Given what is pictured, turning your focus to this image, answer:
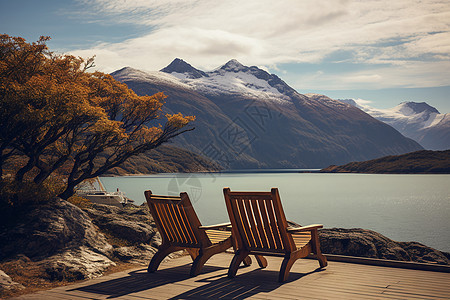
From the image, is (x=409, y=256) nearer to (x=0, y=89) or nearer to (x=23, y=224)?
(x=23, y=224)

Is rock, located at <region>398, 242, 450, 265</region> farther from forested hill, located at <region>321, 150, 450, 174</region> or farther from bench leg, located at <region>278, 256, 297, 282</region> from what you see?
forested hill, located at <region>321, 150, 450, 174</region>

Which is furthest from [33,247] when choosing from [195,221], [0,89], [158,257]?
[0,89]

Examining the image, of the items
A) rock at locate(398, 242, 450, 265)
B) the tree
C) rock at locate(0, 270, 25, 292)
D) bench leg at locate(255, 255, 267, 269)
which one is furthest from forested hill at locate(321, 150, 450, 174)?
rock at locate(0, 270, 25, 292)

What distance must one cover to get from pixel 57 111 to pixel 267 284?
6.10 metres

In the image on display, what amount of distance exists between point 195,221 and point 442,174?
159 meters

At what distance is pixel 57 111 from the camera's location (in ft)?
31.3

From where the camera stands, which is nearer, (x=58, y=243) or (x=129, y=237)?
(x=58, y=243)

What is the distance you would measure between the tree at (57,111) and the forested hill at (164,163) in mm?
136624

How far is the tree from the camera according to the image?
29.7 feet

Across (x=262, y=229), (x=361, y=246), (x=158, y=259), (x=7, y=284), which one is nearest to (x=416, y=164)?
(x=361, y=246)

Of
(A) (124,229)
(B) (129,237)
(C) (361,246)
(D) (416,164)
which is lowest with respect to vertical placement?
(D) (416,164)

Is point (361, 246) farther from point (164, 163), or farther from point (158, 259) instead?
point (164, 163)

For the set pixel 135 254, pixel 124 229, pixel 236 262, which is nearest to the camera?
pixel 236 262

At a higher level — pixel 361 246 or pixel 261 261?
pixel 261 261
